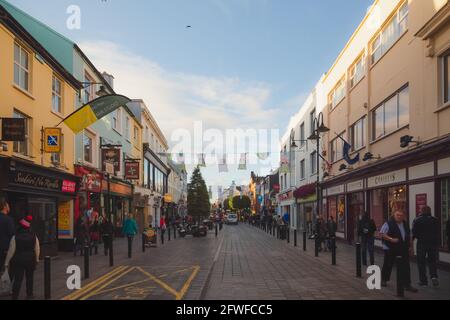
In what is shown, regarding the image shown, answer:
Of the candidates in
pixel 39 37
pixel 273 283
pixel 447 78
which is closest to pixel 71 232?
pixel 39 37

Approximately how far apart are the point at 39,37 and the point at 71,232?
350 inches

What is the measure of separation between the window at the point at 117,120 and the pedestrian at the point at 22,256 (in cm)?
2150

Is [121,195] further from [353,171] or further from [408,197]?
[408,197]

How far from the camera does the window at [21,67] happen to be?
16.8m

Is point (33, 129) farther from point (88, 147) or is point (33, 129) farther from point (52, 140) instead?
point (88, 147)

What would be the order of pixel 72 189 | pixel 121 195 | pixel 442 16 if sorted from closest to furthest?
pixel 442 16, pixel 72 189, pixel 121 195

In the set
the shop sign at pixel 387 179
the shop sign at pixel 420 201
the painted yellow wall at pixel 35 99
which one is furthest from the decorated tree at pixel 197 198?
the shop sign at pixel 420 201

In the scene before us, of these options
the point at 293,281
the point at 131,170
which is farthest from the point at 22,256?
the point at 131,170

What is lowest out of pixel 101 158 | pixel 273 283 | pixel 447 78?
pixel 273 283

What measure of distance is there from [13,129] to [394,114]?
1406 cm

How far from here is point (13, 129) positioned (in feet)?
49.0

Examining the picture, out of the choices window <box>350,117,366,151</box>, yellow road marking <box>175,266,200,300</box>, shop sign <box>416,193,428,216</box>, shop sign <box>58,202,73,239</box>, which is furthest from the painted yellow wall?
window <box>350,117,366,151</box>

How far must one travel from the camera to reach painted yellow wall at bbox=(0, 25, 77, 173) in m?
15.6
